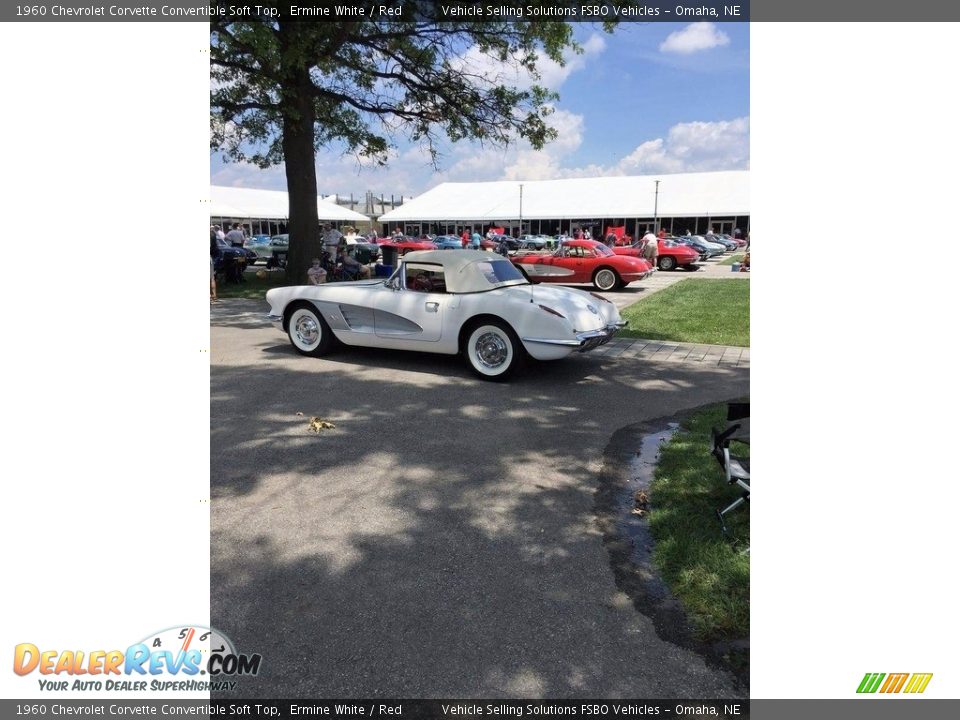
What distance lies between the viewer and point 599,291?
1738cm

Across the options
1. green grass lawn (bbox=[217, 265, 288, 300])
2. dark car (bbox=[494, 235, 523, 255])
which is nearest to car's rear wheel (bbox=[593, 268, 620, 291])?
green grass lawn (bbox=[217, 265, 288, 300])

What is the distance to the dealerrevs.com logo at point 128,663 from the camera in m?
1.59

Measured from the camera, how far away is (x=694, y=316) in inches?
459

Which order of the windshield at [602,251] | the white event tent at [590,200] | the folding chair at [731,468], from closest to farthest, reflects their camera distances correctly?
the folding chair at [731,468], the windshield at [602,251], the white event tent at [590,200]

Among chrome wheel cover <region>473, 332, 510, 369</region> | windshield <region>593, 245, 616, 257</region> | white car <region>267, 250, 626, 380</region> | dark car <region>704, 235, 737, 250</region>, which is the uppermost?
dark car <region>704, 235, 737, 250</region>

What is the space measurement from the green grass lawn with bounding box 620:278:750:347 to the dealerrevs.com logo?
8556 mm

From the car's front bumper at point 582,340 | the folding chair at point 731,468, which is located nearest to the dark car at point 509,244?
the car's front bumper at point 582,340

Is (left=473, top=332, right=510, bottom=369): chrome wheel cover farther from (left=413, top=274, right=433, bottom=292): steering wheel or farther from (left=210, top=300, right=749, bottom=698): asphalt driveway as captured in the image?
(left=413, top=274, right=433, bottom=292): steering wheel

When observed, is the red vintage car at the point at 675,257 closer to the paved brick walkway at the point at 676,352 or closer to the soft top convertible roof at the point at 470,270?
the paved brick walkway at the point at 676,352

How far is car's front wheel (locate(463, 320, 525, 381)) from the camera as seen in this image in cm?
656

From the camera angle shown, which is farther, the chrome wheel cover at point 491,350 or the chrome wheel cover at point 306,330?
the chrome wheel cover at point 306,330

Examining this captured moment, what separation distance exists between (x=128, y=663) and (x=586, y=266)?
55.7 feet
